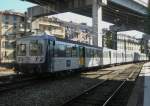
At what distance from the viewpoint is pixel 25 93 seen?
46.7 ft

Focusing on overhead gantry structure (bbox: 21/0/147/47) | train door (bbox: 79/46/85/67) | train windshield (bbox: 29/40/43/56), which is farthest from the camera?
overhead gantry structure (bbox: 21/0/147/47)

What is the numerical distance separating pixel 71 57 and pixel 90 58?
6428 mm

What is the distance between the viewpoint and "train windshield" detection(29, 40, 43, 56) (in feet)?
63.3

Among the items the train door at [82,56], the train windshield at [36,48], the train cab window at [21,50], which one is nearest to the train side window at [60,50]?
the train windshield at [36,48]

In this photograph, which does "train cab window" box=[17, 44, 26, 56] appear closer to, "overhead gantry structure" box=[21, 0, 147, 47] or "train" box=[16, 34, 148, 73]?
"train" box=[16, 34, 148, 73]

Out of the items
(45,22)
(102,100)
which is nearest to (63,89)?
(102,100)

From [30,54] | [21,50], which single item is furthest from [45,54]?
[21,50]

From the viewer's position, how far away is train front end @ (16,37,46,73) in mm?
19062

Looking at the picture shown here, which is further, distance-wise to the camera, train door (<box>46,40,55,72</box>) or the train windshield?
the train windshield

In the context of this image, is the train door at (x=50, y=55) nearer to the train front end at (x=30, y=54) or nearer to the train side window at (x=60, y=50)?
the train front end at (x=30, y=54)

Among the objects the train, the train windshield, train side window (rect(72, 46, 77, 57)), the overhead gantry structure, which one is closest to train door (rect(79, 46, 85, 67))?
the train

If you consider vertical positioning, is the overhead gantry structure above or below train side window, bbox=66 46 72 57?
above

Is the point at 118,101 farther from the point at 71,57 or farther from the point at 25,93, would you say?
the point at 71,57

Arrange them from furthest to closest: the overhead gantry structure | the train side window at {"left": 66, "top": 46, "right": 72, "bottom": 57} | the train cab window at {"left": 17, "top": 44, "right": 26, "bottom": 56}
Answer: the overhead gantry structure → the train side window at {"left": 66, "top": 46, "right": 72, "bottom": 57} → the train cab window at {"left": 17, "top": 44, "right": 26, "bottom": 56}
